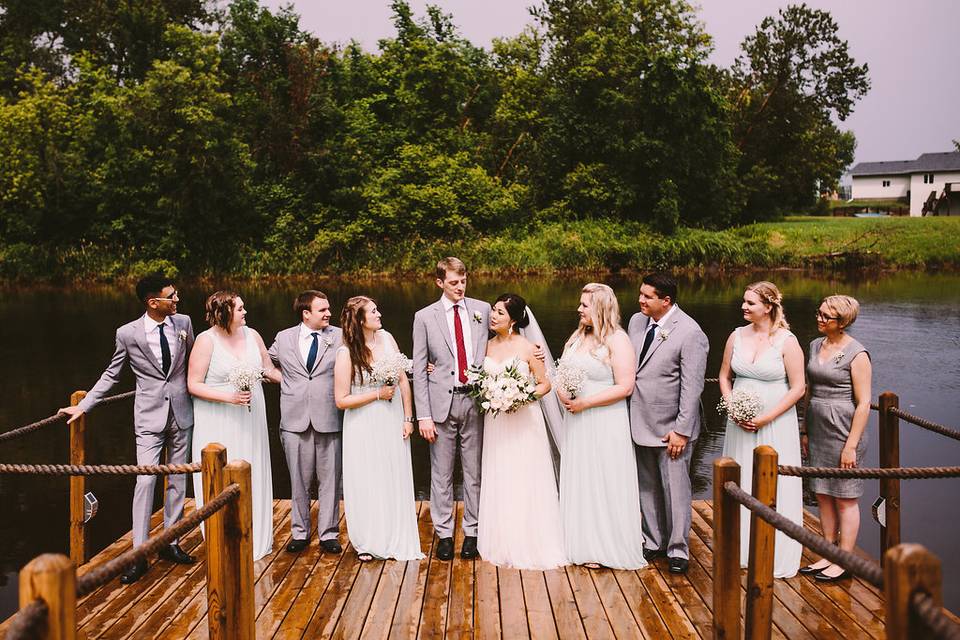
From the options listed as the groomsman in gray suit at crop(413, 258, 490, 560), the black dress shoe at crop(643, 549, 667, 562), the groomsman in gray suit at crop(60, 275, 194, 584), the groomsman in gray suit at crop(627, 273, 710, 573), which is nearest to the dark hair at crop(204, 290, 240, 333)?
the groomsman in gray suit at crop(60, 275, 194, 584)

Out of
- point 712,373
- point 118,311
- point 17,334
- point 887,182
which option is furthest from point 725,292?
point 887,182

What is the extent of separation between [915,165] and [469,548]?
83.4 m

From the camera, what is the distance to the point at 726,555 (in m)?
3.70

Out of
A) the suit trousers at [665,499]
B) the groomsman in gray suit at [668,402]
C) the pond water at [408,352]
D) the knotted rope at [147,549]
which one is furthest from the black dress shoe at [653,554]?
the pond water at [408,352]

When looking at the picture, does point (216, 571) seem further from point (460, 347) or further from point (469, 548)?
point (460, 347)

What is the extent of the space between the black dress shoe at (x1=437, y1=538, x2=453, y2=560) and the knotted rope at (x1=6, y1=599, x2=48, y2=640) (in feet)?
11.5

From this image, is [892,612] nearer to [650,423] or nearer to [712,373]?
[650,423]

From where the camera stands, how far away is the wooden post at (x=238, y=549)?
3705 millimetres

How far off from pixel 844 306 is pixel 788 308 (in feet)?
75.3

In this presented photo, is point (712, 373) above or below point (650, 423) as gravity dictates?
below

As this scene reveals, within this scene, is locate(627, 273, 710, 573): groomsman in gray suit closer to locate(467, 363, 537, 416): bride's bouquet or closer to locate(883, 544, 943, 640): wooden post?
locate(467, 363, 537, 416): bride's bouquet

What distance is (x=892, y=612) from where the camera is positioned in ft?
7.48

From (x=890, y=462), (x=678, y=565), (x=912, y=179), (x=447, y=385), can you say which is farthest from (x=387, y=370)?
(x=912, y=179)

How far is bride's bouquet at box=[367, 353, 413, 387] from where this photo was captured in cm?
558
